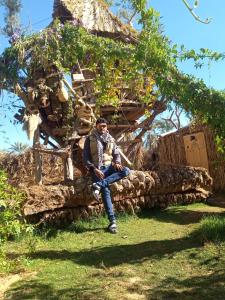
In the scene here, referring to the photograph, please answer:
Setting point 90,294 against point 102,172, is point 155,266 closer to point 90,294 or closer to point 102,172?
point 90,294

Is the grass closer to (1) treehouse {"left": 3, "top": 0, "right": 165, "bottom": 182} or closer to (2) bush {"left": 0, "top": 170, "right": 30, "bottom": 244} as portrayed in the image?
(2) bush {"left": 0, "top": 170, "right": 30, "bottom": 244}

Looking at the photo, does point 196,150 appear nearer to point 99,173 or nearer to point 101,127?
point 101,127

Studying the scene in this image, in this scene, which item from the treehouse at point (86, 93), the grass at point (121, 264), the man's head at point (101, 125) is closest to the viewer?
the grass at point (121, 264)

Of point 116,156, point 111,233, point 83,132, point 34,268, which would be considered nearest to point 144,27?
point 116,156

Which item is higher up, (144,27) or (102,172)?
(144,27)

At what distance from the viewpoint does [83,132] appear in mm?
10789

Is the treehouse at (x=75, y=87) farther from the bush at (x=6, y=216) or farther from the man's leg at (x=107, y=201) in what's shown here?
the bush at (x=6, y=216)

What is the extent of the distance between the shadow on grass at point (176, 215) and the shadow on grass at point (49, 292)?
3485mm

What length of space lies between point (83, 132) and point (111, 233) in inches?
199

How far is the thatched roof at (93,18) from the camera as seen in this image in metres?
11.9

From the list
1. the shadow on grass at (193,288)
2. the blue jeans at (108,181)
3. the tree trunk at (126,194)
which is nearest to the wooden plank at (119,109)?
the tree trunk at (126,194)

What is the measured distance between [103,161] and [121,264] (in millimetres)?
2259

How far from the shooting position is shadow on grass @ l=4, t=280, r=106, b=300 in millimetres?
3480

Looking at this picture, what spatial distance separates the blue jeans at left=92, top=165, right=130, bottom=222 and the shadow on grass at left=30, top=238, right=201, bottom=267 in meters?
0.77
